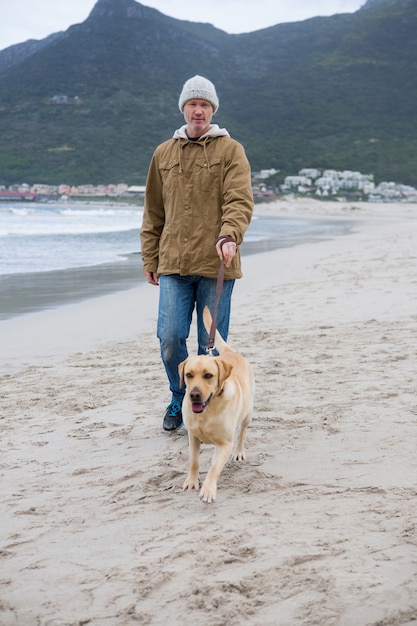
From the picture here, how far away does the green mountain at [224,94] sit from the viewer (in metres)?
92.1

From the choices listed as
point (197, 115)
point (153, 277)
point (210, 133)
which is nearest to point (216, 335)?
point (153, 277)

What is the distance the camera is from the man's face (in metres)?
4.09

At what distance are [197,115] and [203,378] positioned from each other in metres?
1.67

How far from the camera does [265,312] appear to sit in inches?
345

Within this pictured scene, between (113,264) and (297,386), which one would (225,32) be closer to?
(113,264)

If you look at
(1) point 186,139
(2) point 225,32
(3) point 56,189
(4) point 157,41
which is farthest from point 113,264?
(2) point 225,32

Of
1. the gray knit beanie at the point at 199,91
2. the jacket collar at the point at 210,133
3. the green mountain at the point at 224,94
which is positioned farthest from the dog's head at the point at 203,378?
the green mountain at the point at 224,94

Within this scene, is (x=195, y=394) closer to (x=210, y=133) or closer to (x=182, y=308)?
(x=182, y=308)

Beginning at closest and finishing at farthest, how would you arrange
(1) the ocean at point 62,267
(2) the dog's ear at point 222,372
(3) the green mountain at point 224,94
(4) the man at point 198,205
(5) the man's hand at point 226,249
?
(2) the dog's ear at point 222,372
(5) the man's hand at point 226,249
(4) the man at point 198,205
(1) the ocean at point 62,267
(3) the green mountain at point 224,94

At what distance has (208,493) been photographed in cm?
326

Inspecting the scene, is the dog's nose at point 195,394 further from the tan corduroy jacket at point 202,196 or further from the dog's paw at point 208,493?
the tan corduroy jacket at point 202,196

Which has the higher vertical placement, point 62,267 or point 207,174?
point 207,174

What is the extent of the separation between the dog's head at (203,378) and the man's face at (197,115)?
149 cm

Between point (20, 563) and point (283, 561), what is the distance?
105 cm
